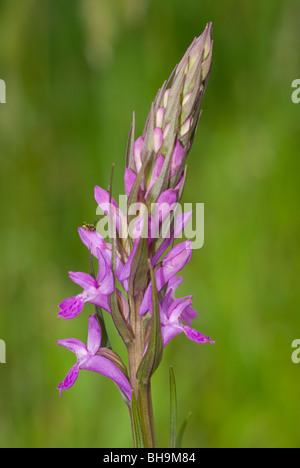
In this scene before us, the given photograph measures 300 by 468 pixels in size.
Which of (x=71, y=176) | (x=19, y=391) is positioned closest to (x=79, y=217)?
(x=71, y=176)

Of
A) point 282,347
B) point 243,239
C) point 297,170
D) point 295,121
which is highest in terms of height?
point 295,121

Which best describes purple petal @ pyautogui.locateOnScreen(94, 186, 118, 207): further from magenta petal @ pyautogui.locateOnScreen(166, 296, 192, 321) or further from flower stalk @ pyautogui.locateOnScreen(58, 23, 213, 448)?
magenta petal @ pyautogui.locateOnScreen(166, 296, 192, 321)

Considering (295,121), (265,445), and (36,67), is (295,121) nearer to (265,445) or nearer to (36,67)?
(36,67)

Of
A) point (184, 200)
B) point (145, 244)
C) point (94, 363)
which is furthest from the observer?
point (184, 200)

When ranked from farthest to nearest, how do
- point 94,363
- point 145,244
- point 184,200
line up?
1. point 184,200
2. point 94,363
3. point 145,244

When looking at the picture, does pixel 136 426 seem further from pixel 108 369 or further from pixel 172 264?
pixel 172 264

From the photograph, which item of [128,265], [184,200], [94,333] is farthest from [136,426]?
[184,200]

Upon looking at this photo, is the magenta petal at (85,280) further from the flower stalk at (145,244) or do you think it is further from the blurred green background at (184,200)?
the blurred green background at (184,200)
